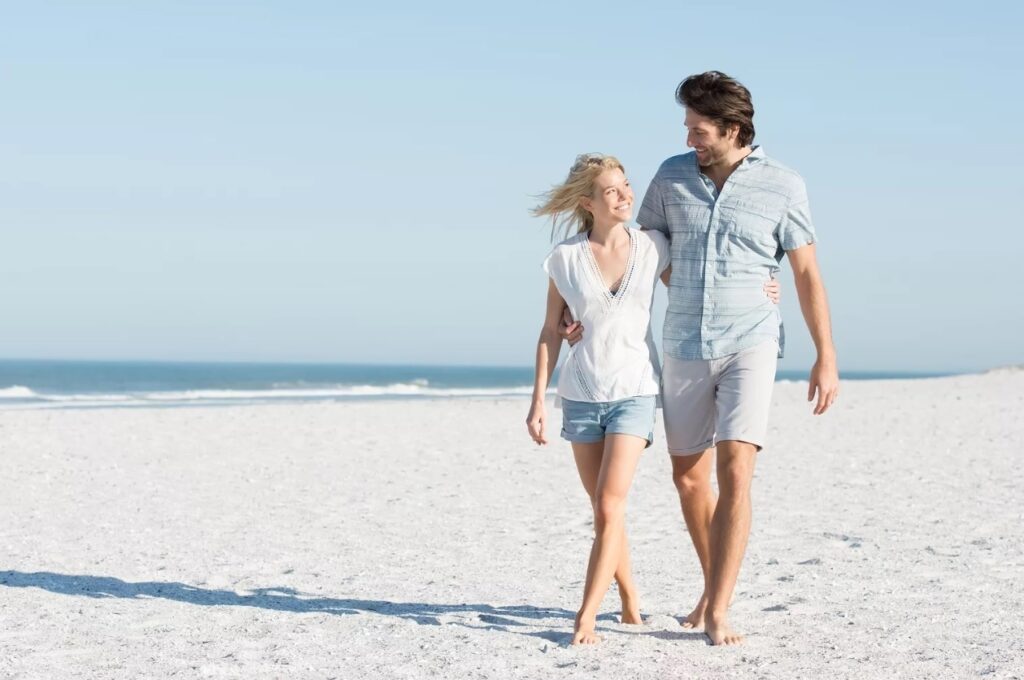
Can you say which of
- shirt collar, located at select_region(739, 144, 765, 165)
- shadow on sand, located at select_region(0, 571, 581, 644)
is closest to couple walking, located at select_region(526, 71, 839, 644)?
shirt collar, located at select_region(739, 144, 765, 165)

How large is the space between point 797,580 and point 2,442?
9.84 m

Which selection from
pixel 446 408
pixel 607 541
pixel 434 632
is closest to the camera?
pixel 607 541

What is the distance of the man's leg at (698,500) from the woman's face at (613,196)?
0.98 meters

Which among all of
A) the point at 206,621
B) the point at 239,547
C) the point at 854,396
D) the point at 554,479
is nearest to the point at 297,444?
the point at 554,479

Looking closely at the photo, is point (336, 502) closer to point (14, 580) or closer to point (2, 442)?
point (14, 580)

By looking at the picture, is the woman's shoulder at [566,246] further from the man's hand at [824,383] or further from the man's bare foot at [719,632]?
the man's bare foot at [719,632]

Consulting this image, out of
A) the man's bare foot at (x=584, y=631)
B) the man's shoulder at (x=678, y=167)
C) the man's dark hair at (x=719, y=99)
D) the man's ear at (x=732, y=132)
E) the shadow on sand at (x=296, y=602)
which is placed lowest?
the shadow on sand at (x=296, y=602)

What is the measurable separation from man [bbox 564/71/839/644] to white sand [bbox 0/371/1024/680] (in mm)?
580

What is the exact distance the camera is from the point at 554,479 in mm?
9539

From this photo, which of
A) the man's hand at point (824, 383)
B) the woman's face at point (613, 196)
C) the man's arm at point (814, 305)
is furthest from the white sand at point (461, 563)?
the woman's face at point (613, 196)

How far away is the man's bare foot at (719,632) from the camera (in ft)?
14.1

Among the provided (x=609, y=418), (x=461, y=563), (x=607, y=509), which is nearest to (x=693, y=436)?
(x=609, y=418)

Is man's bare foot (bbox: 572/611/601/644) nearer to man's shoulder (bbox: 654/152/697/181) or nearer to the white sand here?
the white sand

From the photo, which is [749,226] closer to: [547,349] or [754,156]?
[754,156]
